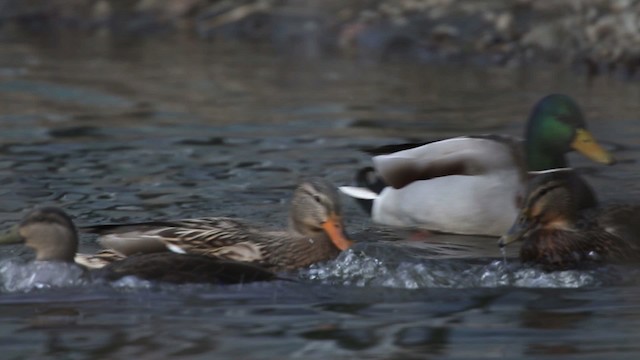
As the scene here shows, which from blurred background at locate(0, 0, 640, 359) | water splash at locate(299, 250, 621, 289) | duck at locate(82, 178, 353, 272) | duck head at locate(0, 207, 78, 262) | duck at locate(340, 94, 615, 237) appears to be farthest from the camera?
duck at locate(340, 94, 615, 237)

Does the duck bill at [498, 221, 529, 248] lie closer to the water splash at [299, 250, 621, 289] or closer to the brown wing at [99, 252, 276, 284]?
the water splash at [299, 250, 621, 289]

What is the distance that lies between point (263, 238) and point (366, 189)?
2.08 meters

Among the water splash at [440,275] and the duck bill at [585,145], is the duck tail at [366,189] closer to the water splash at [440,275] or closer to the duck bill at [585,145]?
the duck bill at [585,145]

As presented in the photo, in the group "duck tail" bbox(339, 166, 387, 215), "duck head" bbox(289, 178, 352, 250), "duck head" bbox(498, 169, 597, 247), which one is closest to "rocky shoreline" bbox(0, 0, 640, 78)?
"duck tail" bbox(339, 166, 387, 215)

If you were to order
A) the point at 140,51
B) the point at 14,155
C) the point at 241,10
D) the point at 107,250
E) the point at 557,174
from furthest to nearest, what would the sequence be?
1. the point at 241,10
2. the point at 140,51
3. the point at 14,155
4. the point at 557,174
5. the point at 107,250

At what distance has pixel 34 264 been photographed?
26.7 feet

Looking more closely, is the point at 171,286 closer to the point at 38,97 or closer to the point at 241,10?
the point at 38,97

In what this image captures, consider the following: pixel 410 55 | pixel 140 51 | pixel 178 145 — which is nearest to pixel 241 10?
pixel 140 51

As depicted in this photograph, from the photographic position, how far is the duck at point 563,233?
874 centimetres

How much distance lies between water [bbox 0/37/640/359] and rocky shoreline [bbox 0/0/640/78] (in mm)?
674

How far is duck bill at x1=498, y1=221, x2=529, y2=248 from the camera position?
28.5 feet

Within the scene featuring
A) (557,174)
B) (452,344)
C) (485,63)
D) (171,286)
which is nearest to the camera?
(452,344)

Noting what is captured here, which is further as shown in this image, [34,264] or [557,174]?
[557,174]

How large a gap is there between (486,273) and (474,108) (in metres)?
6.97
